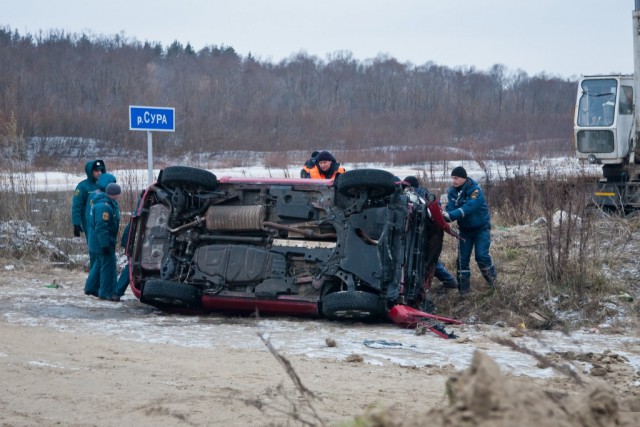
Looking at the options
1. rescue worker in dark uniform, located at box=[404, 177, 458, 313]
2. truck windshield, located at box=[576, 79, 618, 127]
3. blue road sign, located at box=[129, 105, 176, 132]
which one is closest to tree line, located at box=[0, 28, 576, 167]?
truck windshield, located at box=[576, 79, 618, 127]

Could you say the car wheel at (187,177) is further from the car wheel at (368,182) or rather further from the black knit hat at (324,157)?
the black knit hat at (324,157)

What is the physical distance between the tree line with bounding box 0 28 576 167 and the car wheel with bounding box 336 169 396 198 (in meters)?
35.3

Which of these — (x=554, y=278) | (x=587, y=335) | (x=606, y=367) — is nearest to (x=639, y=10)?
(x=554, y=278)

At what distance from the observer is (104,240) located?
450 inches

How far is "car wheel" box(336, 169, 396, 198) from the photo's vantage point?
31.4ft

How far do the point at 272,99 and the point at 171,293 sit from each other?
187 ft

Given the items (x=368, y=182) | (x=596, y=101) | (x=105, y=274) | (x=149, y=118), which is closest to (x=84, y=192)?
(x=105, y=274)

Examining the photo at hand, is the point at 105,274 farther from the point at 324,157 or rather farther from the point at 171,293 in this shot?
the point at 324,157

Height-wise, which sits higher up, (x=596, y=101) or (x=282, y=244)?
(x=596, y=101)

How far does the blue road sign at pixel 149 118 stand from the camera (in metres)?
14.3

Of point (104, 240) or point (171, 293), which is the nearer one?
point (171, 293)

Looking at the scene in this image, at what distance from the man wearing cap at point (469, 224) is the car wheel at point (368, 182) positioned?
1.70 meters

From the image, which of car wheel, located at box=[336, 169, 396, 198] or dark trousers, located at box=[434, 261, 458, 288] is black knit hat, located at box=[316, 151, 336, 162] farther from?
dark trousers, located at box=[434, 261, 458, 288]

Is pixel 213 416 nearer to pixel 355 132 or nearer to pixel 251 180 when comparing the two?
pixel 251 180
